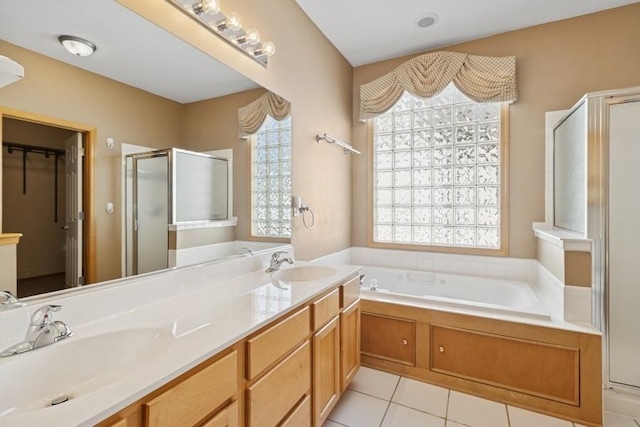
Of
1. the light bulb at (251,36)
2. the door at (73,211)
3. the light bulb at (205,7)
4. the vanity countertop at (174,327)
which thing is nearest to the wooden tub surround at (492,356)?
the vanity countertop at (174,327)

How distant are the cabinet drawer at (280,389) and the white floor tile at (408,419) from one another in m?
0.69

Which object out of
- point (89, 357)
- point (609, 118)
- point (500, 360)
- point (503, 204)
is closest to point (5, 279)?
point (89, 357)

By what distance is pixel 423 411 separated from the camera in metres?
1.89

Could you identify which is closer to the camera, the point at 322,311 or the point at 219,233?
the point at 322,311

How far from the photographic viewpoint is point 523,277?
9.05 feet

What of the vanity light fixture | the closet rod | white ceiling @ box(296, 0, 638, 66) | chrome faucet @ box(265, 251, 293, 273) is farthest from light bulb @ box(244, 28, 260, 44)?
chrome faucet @ box(265, 251, 293, 273)

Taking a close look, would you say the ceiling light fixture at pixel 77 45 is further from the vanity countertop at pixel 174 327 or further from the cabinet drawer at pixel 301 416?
the cabinet drawer at pixel 301 416

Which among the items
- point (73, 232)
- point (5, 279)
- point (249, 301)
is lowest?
point (249, 301)

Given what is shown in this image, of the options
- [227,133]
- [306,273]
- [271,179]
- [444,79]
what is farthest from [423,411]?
[444,79]

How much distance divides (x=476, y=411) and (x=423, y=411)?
13.0 inches

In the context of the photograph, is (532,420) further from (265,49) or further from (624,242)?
(265,49)

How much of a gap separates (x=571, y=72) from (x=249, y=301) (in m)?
3.17

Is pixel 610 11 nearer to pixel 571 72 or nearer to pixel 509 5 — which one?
pixel 571 72

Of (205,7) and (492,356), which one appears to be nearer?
(205,7)
